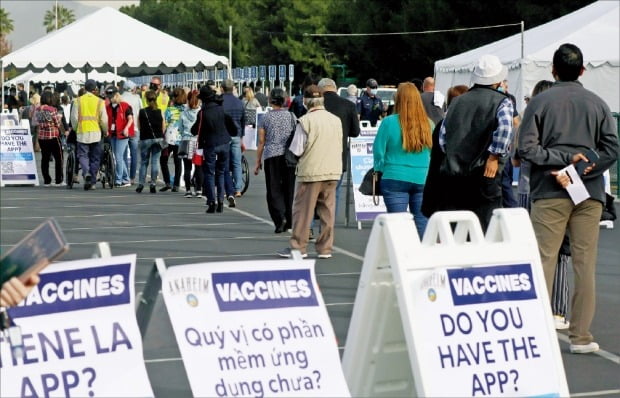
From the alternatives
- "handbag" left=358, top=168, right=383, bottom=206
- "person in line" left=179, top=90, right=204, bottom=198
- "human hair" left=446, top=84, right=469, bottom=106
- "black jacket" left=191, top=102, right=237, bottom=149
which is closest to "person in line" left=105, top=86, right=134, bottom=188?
"person in line" left=179, top=90, right=204, bottom=198

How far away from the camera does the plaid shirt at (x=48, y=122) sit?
23.6 meters

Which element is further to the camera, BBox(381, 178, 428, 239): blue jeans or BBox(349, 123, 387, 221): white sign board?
BBox(349, 123, 387, 221): white sign board

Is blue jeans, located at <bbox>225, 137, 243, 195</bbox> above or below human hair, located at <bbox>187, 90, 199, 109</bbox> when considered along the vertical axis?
below

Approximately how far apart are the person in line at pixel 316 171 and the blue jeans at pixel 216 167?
188 inches

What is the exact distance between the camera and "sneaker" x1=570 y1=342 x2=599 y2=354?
8.05m

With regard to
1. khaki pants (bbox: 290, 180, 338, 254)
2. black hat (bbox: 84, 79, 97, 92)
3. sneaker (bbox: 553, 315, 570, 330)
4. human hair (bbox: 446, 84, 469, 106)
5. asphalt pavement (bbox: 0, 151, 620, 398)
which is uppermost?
human hair (bbox: 446, 84, 469, 106)

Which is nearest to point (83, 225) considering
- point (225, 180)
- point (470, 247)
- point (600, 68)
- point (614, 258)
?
point (225, 180)

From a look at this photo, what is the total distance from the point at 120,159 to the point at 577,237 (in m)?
16.2

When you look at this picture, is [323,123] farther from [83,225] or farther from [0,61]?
[0,61]

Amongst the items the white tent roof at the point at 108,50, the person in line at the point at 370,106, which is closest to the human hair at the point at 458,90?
the white tent roof at the point at 108,50

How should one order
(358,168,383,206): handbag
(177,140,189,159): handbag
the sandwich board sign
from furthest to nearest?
(177,140,189,159): handbag < (358,168,383,206): handbag < the sandwich board sign

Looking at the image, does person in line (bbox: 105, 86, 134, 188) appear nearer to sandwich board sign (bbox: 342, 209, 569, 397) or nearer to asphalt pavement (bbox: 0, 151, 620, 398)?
asphalt pavement (bbox: 0, 151, 620, 398)

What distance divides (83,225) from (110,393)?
475 inches

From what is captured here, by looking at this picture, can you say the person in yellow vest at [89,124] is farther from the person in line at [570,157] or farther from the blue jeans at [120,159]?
the person in line at [570,157]
